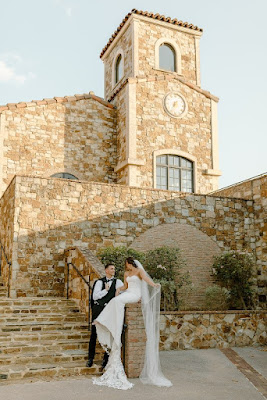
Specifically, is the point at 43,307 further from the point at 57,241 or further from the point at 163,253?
the point at 163,253

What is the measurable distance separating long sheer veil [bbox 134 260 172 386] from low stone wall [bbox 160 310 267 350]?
2.85m

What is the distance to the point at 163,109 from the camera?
19.2 m

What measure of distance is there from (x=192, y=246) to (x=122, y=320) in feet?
23.8

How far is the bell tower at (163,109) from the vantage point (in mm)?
18328

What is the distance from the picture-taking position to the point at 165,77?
19531mm

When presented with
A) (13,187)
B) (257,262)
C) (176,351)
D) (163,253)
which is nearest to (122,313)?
(176,351)

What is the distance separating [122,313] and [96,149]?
483 inches

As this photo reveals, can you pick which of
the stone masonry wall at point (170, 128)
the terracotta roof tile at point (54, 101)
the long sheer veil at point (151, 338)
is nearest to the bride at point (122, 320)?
the long sheer veil at point (151, 338)

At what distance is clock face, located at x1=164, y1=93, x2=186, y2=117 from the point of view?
19.4m

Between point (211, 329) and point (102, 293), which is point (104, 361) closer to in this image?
point (102, 293)

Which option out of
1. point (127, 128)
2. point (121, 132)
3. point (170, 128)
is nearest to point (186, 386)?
point (127, 128)

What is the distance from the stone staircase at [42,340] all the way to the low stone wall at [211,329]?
84.5 inches

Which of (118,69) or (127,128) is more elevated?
(118,69)

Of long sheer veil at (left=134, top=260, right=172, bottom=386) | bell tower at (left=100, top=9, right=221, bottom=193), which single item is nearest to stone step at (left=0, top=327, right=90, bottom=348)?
long sheer veil at (left=134, top=260, right=172, bottom=386)
